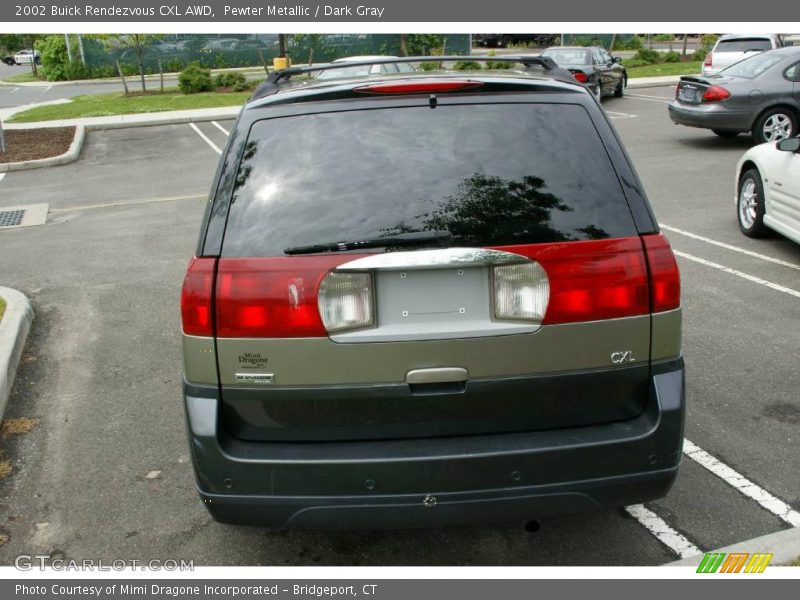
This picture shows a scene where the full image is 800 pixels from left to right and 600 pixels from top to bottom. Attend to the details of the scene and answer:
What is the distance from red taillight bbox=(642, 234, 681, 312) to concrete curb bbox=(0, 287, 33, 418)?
386cm

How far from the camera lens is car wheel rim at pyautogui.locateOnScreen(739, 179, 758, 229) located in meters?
8.43

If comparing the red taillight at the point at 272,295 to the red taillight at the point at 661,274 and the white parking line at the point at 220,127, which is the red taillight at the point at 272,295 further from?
the white parking line at the point at 220,127

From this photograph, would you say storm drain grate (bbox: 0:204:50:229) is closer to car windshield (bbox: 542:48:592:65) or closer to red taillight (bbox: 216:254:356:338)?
red taillight (bbox: 216:254:356:338)

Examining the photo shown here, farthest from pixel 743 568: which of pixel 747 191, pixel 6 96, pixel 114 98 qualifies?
pixel 6 96

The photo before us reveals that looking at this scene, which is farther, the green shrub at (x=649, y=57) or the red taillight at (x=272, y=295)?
the green shrub at (x=649, y=57)

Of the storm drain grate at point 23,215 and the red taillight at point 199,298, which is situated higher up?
the red taillight at point 199,298

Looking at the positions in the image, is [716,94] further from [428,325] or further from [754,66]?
[428,325]

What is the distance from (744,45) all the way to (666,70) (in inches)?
288

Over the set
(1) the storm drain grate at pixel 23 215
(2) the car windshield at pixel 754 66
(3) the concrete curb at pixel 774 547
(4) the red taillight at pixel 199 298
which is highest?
(4) the red taillight at pixel 199 298

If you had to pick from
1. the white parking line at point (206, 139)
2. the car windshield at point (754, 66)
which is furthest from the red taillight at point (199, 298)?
the white parking line at point (206, 139)

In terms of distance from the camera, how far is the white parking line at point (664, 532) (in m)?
3.46

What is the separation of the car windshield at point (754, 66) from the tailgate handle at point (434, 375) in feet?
43.2

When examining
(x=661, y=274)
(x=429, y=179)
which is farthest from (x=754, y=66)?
(x=429, y=179)

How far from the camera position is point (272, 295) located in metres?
2.84
